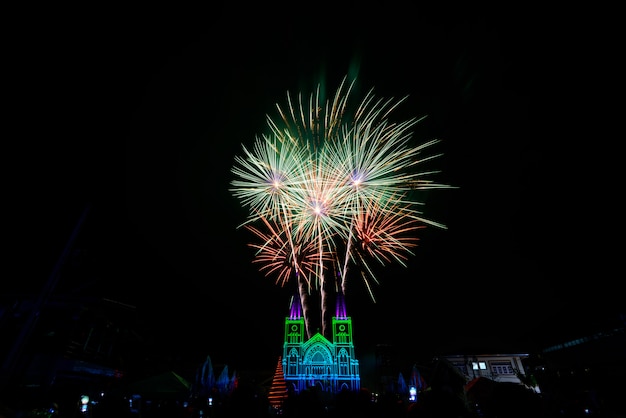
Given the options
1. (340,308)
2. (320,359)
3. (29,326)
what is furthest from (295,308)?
(29,326)

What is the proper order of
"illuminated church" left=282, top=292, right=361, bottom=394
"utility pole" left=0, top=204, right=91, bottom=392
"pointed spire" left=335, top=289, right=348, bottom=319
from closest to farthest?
Answer: "utility pole" left=0, top=204, right=91, bottom=392
"illuminated church" left=282, top=292, right=361, bottom=394
"pointed spire" left=335, top=289, right=348, bottom=319

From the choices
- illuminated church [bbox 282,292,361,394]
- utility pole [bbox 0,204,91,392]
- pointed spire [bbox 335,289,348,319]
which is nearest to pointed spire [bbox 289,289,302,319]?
illuminated church [bbox 282,292,361,394]

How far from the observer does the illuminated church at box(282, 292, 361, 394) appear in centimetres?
5425

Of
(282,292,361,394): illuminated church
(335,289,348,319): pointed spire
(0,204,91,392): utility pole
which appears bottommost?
(0,204,91,392): utility pole

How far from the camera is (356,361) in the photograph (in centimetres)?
5631

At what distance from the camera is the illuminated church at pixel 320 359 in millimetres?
54250

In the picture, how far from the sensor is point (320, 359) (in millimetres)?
56438

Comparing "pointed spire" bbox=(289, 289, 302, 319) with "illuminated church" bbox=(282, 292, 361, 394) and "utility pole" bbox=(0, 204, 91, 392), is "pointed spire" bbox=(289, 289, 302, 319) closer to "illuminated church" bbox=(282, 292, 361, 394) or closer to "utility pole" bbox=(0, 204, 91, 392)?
"illuminated church" bbox=(282, 292, 361, 394)

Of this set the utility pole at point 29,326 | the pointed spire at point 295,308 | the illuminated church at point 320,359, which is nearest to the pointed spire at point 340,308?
the illuminated church at point 320,359

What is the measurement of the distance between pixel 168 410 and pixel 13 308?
13.7 m

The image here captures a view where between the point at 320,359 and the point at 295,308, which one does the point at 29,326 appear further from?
the point at 295,308

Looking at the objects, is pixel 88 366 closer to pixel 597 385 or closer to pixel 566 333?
pixel 597 385

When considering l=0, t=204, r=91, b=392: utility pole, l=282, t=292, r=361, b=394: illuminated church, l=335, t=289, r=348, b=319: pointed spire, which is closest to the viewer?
l=0, t=204, r=91, b=392: utility pole

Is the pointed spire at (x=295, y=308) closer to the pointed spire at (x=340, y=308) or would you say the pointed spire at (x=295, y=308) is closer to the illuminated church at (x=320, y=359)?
the illuminated church at (x=320, y=359)
